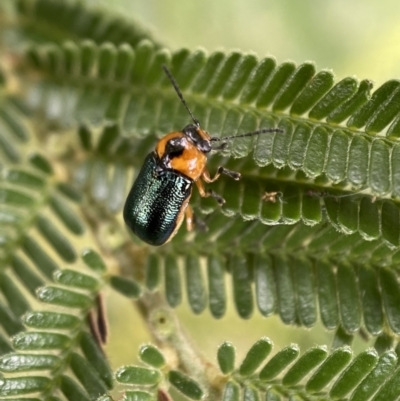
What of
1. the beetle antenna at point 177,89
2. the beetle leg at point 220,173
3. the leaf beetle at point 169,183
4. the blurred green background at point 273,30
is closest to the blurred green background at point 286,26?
the blurred green background at point 273,30

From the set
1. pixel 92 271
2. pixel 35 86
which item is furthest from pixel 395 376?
pixel 35 86

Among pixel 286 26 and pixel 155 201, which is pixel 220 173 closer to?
pixel 155 201

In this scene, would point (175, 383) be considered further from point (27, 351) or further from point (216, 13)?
point (216, 13)

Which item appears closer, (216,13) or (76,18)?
(76,18)

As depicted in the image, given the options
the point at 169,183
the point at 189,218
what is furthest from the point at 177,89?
the point at 189,218

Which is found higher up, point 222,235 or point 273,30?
point 273,30
